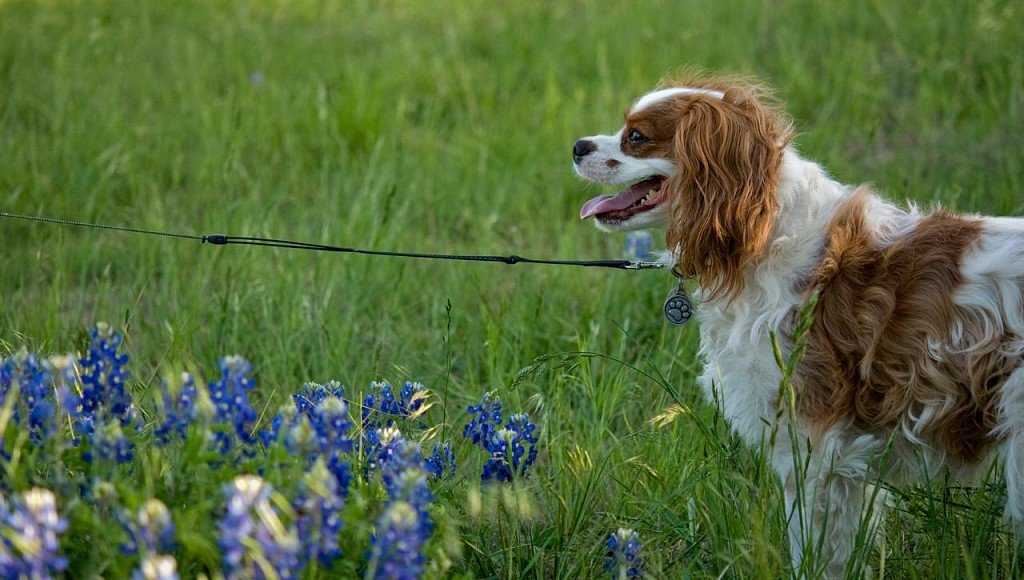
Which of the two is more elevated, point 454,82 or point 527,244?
point 454,82

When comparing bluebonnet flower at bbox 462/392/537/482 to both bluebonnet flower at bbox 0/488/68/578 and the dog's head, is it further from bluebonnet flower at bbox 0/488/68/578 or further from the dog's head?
bluebonnet flower at bbox 0/488/68/578

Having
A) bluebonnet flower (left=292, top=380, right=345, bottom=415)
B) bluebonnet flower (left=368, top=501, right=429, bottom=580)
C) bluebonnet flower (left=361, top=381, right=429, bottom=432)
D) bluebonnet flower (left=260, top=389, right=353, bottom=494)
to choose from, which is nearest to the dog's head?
bluebonnet flower (left=361, top=381, right=429, bottom=432)

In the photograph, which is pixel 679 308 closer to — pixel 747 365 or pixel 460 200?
pixel 747 365

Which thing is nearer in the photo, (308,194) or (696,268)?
(696,268)

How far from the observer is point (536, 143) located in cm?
580

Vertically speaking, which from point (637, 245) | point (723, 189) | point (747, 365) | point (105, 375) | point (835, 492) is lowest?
point (835, 492)

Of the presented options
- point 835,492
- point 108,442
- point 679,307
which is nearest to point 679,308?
point 679,307

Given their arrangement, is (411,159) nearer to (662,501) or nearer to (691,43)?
(691,43)

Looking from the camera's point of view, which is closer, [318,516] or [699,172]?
[318,516]

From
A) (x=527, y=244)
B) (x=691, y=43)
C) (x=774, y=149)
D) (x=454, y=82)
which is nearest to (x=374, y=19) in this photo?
(x=454, y=82)

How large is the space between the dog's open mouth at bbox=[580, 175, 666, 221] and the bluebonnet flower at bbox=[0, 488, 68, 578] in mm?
1838

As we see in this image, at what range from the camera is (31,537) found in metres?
1.61

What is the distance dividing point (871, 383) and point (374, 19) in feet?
21.4

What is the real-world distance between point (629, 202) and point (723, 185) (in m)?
0.37
